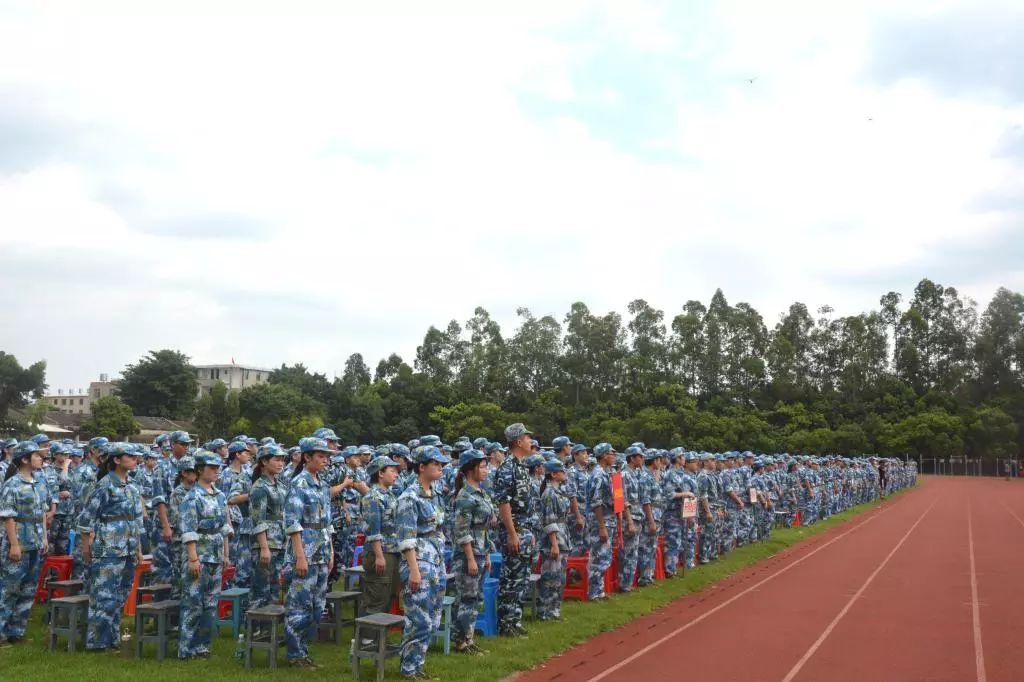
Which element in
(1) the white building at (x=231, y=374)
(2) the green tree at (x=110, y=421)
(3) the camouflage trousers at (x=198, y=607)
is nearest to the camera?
(3) the camouflage trousers at (x=198, y=607)

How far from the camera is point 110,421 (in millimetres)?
48031

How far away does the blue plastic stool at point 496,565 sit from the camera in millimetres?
9883

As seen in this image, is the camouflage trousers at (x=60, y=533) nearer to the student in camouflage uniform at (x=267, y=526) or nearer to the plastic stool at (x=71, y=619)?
the plastic stool at (x=71, y=619)

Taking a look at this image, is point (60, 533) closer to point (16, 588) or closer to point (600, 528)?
point (16, 588)

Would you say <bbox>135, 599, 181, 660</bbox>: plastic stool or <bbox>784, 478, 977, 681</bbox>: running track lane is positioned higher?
<bbox>135, 599, 181, 660</bbox>: plastic stool

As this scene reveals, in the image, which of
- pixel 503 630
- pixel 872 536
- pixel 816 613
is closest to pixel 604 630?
pixel 503 630

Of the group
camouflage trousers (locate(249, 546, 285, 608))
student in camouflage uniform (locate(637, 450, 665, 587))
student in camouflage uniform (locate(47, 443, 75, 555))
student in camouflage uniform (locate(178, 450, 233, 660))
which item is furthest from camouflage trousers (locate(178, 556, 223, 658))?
student in camouflage uniform (locate(637, 450, 665, 587))

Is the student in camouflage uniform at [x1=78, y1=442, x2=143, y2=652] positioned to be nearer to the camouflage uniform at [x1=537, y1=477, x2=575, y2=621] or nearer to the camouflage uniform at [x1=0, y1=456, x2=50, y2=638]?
the camouflage uniform at [x1=0, y1=456, x2=50, y2=638]

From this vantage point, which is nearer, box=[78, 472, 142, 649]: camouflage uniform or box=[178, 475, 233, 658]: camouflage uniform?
box=[178, 475, 233, 658]: camouflage uniform

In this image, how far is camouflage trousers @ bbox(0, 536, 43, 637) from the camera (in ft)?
28.0

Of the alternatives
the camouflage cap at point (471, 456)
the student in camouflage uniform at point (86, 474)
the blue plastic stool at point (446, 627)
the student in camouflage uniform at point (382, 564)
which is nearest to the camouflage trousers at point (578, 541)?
the blue plastic stool at point (446, 627)

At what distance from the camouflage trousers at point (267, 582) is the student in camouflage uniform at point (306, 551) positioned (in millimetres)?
806

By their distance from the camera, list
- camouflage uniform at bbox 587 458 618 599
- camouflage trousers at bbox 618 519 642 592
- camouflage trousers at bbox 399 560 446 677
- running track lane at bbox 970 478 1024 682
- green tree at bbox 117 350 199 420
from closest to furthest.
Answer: camouflage trousers at bbox 399 560 446 677 < running track lane at bbox 970 478 1024 682 < camouflage uniform at bbox 587 458 618 599 < camouflage trousers at bbox 618 519 642 592 < green tree at bbox 117 350 199 420

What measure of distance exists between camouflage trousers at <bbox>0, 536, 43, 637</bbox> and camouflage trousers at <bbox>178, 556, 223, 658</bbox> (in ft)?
5.92
